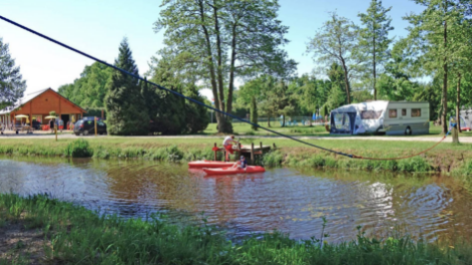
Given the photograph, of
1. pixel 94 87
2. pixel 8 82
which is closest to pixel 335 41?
pixel 8 82

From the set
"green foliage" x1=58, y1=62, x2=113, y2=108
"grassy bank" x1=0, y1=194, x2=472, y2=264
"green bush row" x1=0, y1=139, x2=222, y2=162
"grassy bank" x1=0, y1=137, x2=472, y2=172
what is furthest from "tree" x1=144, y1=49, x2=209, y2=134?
"green foliage" x1=58, y1=62, x2=113, y2=108

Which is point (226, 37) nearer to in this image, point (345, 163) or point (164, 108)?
point (164, 108)

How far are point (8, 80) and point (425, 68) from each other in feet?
80.7

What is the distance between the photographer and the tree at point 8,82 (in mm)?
21234

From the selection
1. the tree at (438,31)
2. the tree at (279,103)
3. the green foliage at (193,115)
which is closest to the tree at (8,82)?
the green foliage at (193,115)

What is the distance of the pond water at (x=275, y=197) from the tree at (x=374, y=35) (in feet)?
64.1

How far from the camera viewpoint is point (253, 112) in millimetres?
47938

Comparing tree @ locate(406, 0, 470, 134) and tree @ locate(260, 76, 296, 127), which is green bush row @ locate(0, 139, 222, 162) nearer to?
tree @ locate(406, 0, 470, 134)

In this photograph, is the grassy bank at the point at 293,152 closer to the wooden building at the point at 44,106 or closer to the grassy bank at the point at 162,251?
the grassy bank at the point at 162,251

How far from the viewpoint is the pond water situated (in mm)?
9734

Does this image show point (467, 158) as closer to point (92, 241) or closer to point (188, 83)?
point (92, 241)

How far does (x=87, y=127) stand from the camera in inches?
1414

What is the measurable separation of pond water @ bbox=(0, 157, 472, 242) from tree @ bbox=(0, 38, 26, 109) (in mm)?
4064

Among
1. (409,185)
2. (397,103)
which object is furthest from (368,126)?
(409,185)
